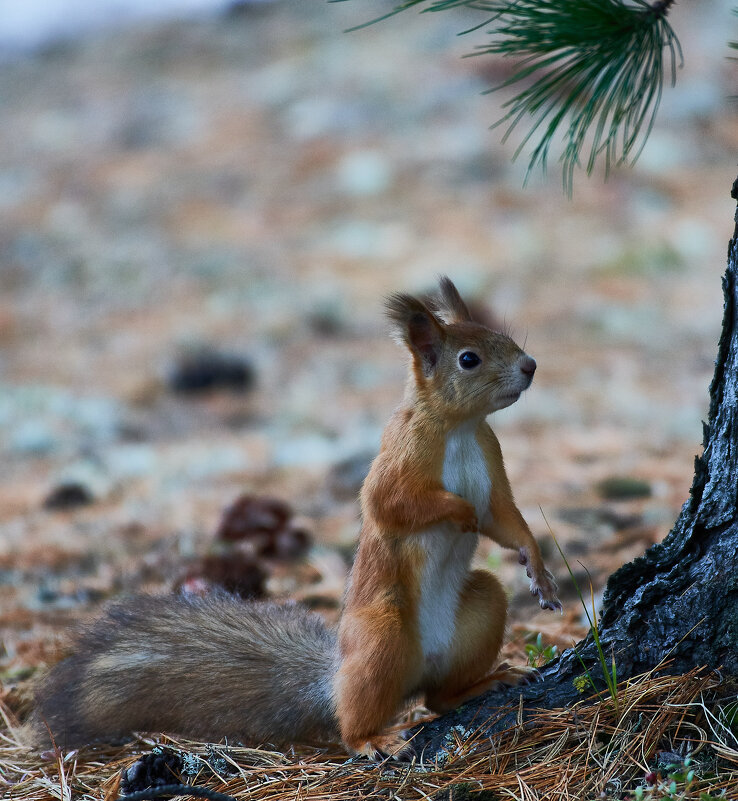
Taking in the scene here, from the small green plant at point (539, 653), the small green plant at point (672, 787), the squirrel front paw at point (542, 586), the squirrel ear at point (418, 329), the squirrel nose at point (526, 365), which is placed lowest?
the small green plant at point (539, 653)

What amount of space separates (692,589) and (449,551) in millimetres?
595

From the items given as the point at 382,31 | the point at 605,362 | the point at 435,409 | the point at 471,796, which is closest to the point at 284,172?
the point at 382,31

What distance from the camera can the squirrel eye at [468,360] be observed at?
2.43m

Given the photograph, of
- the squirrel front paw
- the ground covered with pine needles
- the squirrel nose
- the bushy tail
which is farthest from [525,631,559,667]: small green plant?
the squirrel nose

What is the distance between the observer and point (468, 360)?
2436mm

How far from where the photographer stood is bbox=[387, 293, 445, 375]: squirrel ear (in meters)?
2.40

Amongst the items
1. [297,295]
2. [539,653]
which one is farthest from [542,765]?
[297,295]

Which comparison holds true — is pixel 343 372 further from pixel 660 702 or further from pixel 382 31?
pixel 382 31

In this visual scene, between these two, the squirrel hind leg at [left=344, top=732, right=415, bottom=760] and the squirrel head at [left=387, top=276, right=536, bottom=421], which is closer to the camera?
the squirrel hind leg at [left=344, top=732, right=415, bottom=760]

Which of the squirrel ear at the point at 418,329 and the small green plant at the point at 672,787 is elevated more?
the squirrel ear at the point at 418,329

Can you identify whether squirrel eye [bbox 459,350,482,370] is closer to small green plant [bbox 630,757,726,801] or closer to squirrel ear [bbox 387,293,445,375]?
squirrel ear [bbox 387,293,445,375]

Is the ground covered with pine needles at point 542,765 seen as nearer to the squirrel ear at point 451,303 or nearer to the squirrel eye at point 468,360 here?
the squirrel eye at point 468,360

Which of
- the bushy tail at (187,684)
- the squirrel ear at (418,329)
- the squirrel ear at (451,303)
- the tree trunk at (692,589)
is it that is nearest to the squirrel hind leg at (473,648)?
the tree trunk at (692,589)

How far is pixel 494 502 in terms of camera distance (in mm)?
2428
